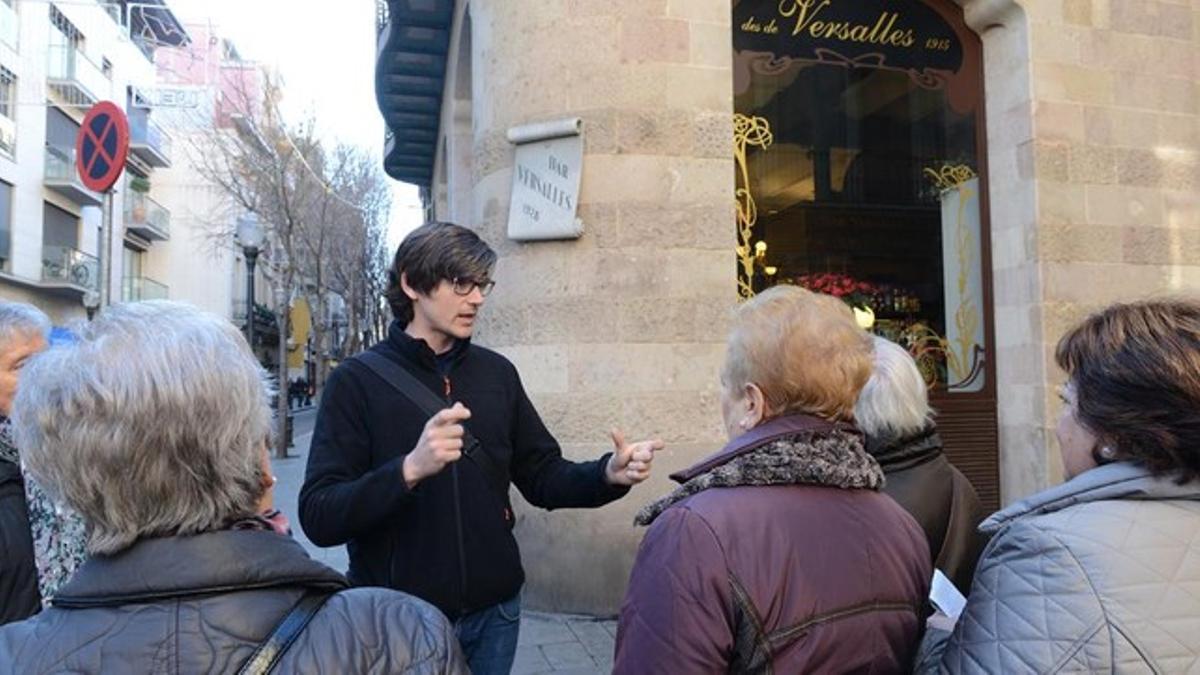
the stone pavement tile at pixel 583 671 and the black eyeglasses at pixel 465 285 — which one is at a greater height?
the black eyeglasses at pixel 465 285

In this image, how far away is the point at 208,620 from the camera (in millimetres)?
1072

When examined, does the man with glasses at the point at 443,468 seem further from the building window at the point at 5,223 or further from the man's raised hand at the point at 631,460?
the building window at the point at 5,223

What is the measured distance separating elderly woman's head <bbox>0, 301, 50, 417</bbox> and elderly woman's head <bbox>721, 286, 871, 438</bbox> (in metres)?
2.09

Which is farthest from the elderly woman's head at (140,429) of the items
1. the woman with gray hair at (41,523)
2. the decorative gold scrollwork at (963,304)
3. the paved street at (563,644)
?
the decorative gold scrollwork at (963,304)

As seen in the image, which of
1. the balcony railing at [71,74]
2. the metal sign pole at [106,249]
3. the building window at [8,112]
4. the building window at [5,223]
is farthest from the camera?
the balcony railing at [71,74]

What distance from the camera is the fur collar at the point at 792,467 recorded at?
156 cm

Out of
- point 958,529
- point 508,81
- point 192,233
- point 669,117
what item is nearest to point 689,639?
point 958,529

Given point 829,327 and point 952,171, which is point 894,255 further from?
point 829,327

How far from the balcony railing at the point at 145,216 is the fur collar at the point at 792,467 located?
42.2 m

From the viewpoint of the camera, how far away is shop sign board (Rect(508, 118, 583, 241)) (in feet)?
17.9

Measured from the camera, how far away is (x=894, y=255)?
7.05 metres

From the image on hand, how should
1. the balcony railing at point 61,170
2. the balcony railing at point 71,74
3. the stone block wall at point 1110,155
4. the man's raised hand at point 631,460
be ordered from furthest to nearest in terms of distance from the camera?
the balcony railing at point 61,170 < the balcony railing at point 71,74 < the stone block wall at point 1110,155 < the man's raised hand at point 631,460

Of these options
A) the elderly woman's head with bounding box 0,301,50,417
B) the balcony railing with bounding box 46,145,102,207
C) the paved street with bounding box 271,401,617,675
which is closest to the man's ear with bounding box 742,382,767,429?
the elderly woman's head with bounding box 0,301,50,417

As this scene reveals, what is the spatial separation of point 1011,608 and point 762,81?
582 centimetres
